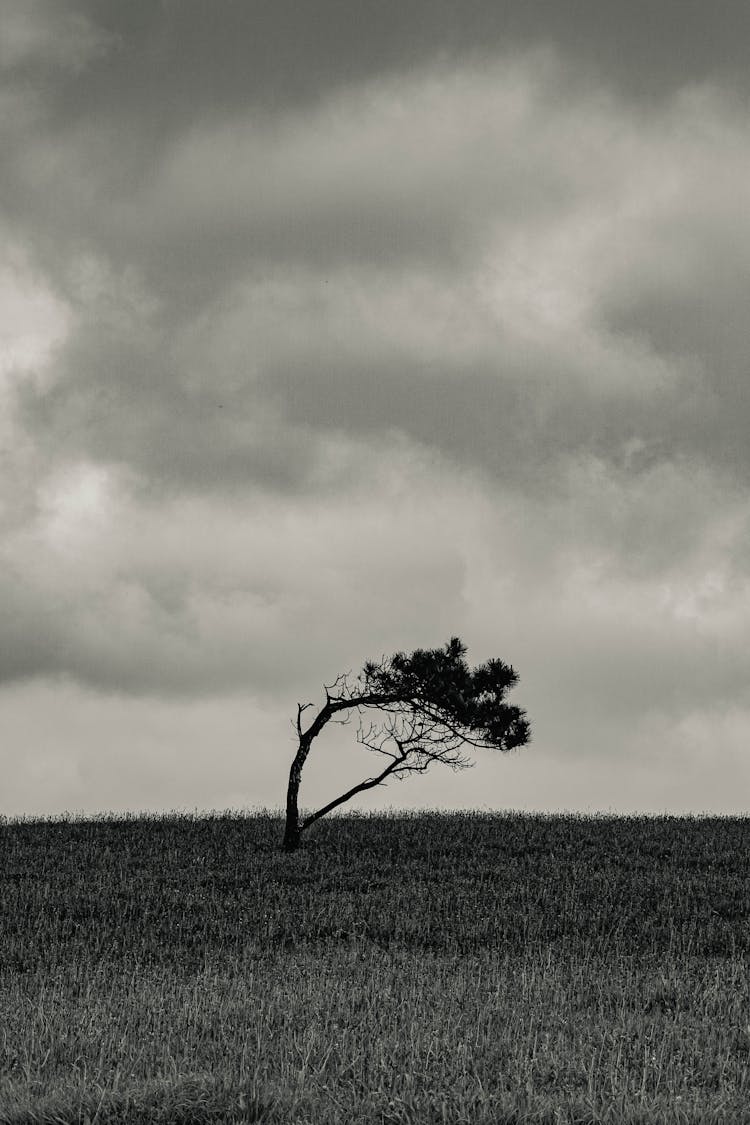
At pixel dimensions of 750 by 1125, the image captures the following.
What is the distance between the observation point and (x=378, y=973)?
12391 millimetres

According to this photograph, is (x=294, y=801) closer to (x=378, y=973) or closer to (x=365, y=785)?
(x=365, y=785)

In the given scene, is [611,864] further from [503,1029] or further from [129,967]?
[503,1029]

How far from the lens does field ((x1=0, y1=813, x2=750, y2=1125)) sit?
21.9ft

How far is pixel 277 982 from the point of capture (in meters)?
12.0

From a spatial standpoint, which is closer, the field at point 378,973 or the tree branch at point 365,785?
the field at point 378,973

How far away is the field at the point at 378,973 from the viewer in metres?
6.67

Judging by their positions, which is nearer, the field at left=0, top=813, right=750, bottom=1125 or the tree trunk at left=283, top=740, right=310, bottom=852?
the field at left=0, top=813, right=750, bottom=1125

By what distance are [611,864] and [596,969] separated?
34.5 feet

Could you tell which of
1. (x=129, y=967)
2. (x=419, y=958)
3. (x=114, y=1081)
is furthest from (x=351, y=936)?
(x=114, y=1081)

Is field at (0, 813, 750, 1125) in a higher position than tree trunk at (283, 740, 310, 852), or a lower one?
lower

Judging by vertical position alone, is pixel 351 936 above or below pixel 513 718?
below

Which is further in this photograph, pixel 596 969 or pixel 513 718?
pixel 513 718

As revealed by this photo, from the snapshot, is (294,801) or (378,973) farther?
(294,801)

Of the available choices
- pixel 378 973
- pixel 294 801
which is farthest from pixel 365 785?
pixel 378 973
